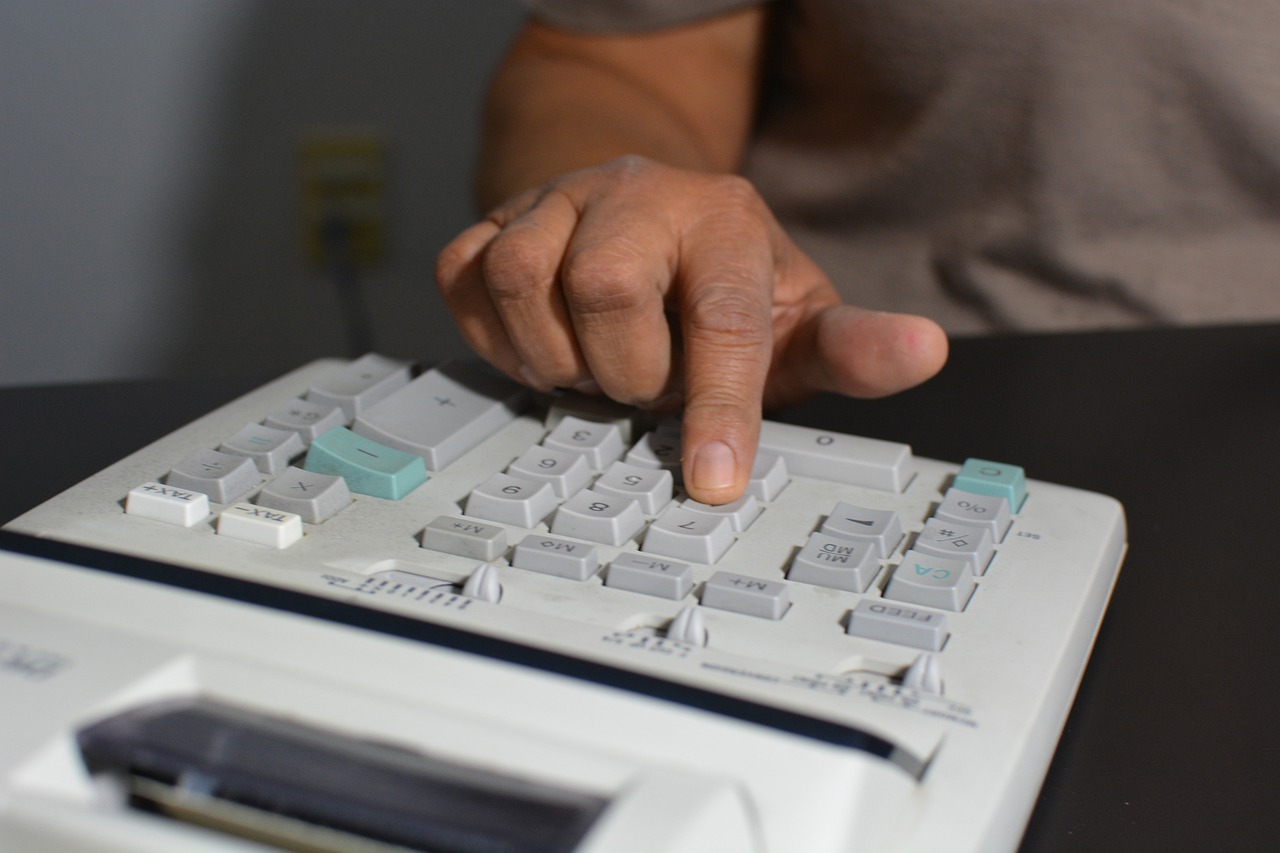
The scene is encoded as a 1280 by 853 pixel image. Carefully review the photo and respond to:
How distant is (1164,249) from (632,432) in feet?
1.65

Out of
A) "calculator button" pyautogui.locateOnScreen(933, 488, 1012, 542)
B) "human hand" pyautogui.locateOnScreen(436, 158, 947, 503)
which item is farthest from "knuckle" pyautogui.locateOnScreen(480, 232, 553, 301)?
"calculator button" pyautogui.locateOnScreen(933, 488, 1012, 542)

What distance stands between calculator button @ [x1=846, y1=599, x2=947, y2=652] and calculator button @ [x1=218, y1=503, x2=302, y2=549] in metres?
0.19

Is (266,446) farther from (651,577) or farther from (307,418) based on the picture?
(651,577)

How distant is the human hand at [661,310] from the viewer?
553 millimetres

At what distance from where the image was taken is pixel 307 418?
0.54 m

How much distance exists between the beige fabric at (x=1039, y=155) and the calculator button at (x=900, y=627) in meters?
0.56

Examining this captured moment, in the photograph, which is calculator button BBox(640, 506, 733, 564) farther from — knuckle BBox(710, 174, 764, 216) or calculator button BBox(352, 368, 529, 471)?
knuckle BBox(710, 174, 764, 216)

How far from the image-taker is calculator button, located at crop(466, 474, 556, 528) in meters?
0.47

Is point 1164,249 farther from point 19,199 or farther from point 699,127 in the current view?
point 19,199

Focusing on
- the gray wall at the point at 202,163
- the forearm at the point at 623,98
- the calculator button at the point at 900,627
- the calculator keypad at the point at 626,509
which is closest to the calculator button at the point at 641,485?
the calculator keypad at the point at 626,509

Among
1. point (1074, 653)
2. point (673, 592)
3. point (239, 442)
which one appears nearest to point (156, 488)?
point (239, 442)

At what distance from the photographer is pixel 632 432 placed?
1.85 feet

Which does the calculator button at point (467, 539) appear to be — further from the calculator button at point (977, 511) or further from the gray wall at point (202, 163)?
the gray wall at point (202, 163)

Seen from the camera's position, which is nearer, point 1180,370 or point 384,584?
point 384,584
